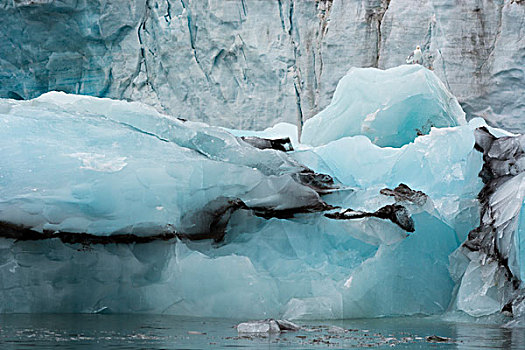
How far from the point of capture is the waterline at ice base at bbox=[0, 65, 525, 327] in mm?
→ 3359

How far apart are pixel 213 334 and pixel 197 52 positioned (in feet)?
31.9

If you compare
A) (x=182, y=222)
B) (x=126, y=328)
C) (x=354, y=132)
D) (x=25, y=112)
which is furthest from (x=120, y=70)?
(x=126, y=328)

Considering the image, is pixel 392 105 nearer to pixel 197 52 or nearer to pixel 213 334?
pixel 213 334

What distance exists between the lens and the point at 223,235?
3613mm

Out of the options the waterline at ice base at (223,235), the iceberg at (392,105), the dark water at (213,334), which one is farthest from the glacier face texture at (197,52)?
the dark water at (213,334)

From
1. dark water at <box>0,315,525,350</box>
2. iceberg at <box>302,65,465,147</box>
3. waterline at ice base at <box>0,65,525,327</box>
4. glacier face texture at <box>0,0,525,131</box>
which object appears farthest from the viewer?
glacier face texture at <box>0,0,525,131</box>

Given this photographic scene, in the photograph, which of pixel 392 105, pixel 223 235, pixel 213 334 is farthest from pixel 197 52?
pixel 213 334

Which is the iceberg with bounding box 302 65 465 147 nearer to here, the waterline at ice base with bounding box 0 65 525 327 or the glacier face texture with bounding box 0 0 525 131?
the waterline at ice base with bounding box 0 65 525 327

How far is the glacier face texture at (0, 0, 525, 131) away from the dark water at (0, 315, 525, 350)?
8.63 metres

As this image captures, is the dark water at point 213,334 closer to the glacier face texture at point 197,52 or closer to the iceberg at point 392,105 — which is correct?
the iceberg at point 392,105

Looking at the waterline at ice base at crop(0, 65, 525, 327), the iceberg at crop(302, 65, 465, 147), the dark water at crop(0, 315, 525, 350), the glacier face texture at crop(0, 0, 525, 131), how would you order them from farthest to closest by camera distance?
the glacier face texture at crop(0, 0, 525, 131), the iceberg at crop(302, 65, 465, 147), the waterline at ice base at crop(0, 65, 525, 327), the dark water at crop(0, 315, 525, 350)

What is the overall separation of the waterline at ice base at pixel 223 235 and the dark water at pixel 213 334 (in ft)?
0.87

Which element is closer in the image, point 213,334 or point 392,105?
point 213,334

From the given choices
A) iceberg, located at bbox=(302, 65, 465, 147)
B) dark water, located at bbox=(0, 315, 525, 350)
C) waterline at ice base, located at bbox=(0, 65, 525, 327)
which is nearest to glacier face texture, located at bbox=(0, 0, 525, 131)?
iceberg, located at bbox=(302, 65, 465, 147)
